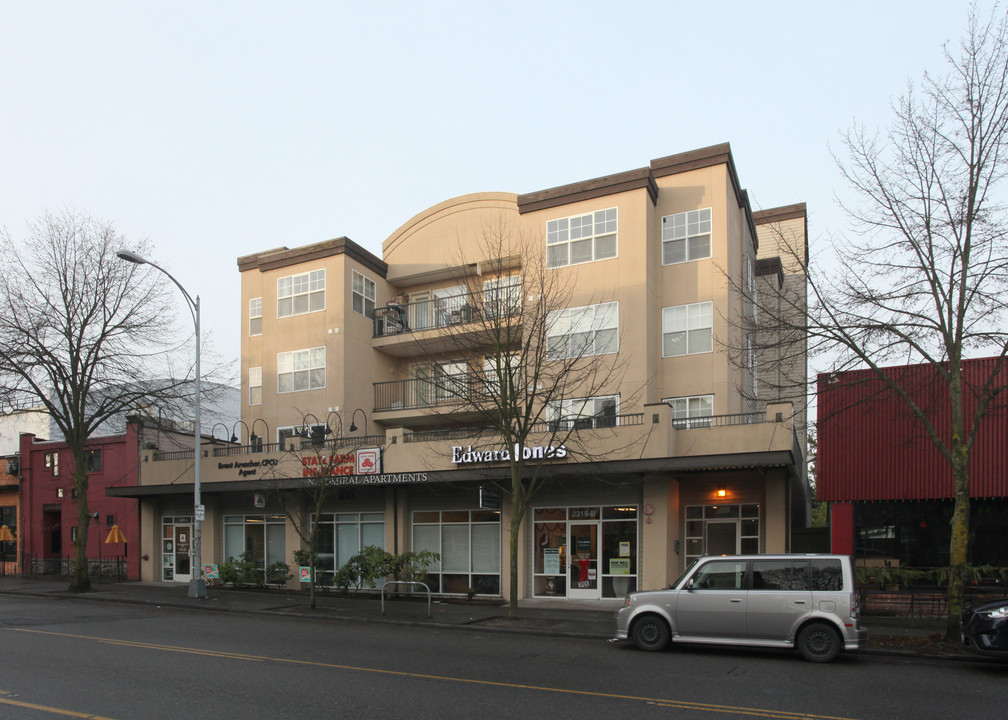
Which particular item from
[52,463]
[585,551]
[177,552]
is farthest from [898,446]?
[52,463]

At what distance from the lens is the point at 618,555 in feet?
67.4

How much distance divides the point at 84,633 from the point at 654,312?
15.5 metres

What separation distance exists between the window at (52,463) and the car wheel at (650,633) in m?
26.8

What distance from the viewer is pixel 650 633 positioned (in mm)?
12867

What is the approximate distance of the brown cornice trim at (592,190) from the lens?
2230 centimetres

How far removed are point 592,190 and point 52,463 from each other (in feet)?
77.8

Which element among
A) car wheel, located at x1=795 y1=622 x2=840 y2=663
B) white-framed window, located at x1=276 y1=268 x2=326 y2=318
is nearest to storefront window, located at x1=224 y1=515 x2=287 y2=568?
white-framed window, located at x1=276 y1=268 x2=326 y2=318

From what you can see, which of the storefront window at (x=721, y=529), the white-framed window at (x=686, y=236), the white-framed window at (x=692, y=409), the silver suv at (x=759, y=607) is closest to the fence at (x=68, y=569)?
the storefront window at (x=721, y=529)

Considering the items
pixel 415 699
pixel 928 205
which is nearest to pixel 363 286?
pixel 928 205

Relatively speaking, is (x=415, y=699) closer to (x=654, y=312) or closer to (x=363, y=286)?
(x=654, y=312)

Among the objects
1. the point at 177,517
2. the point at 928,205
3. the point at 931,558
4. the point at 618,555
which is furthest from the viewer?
the point at 177,517

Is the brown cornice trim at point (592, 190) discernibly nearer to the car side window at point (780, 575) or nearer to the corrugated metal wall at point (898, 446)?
the corrugated metal wall at point (898, 446)

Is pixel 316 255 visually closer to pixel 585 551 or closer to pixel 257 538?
pixel 257 538

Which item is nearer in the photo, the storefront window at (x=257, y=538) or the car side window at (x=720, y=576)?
the car side window at (x=720, y=576)
